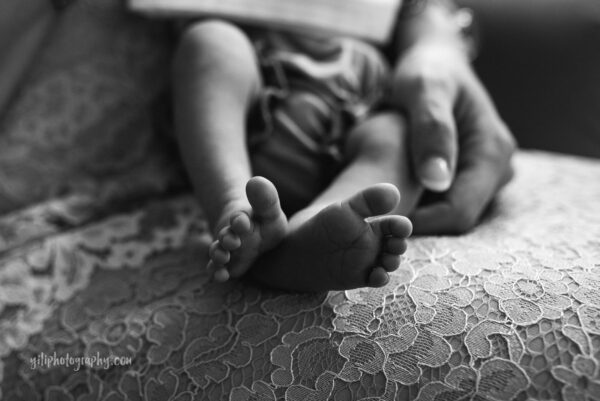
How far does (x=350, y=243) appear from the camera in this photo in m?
0.47

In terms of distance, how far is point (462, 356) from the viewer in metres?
0.45

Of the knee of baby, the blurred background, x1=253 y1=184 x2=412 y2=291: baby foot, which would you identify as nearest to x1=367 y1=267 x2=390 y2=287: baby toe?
x1=253 y1=184 x2=412 y2=291: baby foot

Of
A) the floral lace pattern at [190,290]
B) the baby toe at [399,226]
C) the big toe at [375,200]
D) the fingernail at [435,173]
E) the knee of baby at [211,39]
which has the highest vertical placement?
the knee of baby at [211,39]

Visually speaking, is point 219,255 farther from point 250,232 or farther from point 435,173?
point 435,173

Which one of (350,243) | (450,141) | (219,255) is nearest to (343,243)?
(350,243)

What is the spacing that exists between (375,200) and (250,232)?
4.7 inches

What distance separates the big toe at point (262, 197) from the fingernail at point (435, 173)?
202 mm

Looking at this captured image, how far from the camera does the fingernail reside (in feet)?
1.96

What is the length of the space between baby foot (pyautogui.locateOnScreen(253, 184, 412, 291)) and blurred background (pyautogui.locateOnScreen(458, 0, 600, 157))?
68cm

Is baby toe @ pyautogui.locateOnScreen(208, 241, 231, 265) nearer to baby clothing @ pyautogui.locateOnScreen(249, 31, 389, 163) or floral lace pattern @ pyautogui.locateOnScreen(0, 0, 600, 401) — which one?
floral lace pattern @ pyautogui.locateOnScreen(0, 0, 600, 401)

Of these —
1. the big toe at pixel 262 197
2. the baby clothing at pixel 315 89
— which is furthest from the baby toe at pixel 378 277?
the baby clothing at pixel 315 89

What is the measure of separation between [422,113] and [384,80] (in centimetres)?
23

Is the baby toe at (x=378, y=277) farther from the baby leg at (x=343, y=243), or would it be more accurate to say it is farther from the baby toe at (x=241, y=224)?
the baby toe at (x=241, y=224)

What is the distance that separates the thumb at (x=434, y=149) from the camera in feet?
1.97
